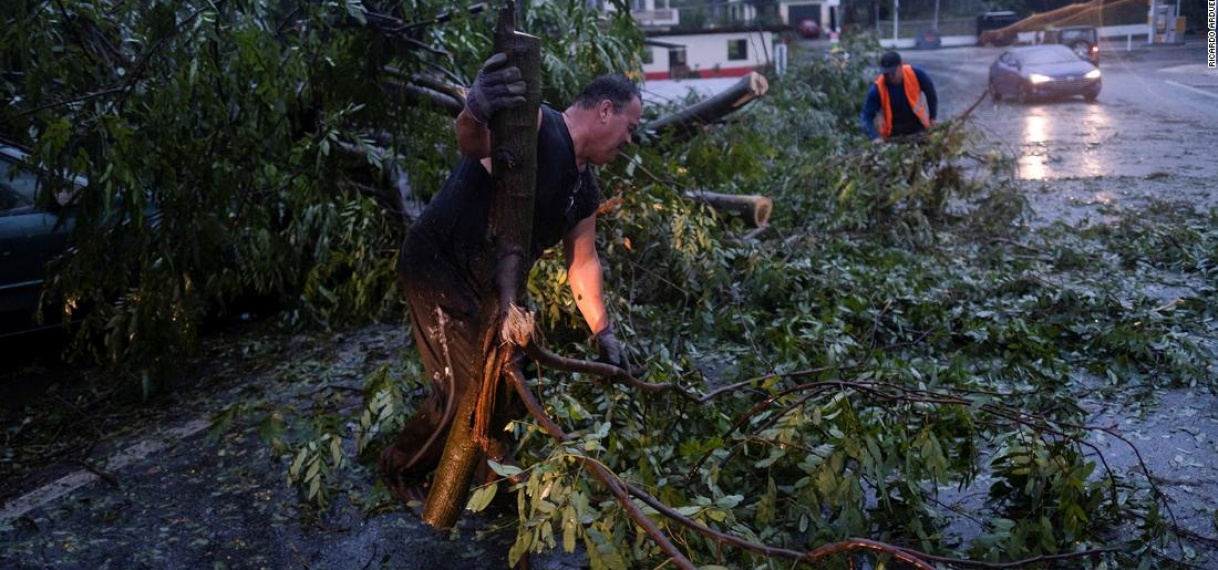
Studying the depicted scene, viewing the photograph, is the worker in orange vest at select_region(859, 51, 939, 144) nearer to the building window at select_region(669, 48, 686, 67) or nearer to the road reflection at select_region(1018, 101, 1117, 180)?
the road reflection at select_region(1018, 101, 1117, 180)

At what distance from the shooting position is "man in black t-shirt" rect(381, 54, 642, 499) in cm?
352

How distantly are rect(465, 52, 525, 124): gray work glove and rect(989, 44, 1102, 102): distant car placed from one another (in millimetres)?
8985

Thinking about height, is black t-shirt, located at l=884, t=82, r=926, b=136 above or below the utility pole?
below

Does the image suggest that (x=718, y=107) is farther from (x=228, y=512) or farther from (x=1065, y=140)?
(x=228, y=512)

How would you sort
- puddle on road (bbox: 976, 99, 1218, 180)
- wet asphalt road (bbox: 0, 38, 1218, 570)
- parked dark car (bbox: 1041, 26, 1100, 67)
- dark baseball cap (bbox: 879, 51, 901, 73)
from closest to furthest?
wet asphalt road (bbox: 0, 38, 1218, 570)
puddle on road (bbox: 976, 99, 1218, 180)
dark baseball cap (bbox: 879, 51, 901, 73)
parked dark car (bbox: 1041, 26, 1100, 67)

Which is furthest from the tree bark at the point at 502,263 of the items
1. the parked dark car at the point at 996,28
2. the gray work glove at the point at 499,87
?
the parked dark car at the point at 996,28

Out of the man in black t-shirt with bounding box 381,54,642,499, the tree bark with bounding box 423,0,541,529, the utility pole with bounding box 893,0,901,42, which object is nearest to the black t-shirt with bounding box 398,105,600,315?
the man in black t-shirt with bounding box 381,54,642,499

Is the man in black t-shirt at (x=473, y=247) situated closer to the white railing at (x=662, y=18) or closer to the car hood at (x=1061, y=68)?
the car hood at (x=1061, y=68)

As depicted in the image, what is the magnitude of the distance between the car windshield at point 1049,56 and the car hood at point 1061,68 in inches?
1.7

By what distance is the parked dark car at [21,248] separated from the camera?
6.21 meters

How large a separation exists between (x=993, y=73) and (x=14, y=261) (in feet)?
33.6

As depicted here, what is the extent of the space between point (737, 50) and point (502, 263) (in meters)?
16.7

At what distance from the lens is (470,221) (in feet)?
11.8

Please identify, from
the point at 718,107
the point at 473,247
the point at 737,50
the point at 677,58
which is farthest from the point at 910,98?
the point at 677,58
